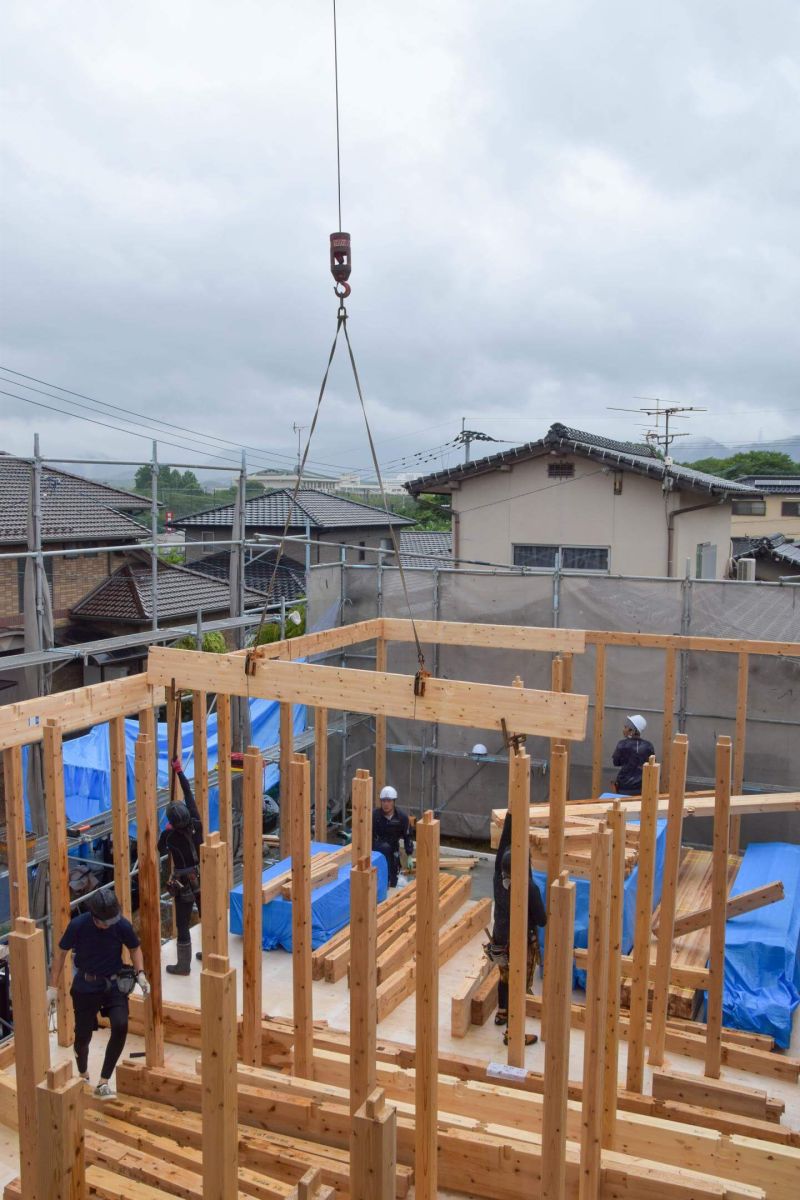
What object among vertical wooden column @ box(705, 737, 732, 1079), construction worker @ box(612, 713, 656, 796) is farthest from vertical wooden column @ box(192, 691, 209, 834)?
construction worker @ box(612, 713, 656, 796)

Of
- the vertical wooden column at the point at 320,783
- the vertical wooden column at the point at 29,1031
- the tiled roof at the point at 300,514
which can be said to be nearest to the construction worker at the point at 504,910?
the vertical wooden column at the point at 29,1031

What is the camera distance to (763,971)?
24.1 feet

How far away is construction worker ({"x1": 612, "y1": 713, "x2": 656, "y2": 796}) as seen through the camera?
10.5m

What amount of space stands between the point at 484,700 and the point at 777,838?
6630 mm

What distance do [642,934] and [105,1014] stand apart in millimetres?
3409

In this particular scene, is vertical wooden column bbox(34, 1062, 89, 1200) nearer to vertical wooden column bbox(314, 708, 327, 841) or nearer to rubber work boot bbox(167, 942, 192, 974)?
rubber work boot bbox(167, 942, 192, 974)

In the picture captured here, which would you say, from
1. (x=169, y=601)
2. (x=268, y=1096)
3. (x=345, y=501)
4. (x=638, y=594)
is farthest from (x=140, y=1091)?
(x=345, y=501)

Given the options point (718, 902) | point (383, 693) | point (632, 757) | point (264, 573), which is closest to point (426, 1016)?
point (718, 902)

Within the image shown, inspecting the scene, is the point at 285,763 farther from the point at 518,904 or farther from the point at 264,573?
the point at 264,573

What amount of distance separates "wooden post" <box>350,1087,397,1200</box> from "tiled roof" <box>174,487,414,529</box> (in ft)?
83.1

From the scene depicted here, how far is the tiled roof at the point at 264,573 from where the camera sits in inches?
1049

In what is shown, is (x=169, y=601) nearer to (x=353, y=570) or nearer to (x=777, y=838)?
(x=353, y=570)

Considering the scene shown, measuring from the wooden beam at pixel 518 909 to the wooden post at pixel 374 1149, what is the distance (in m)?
2.70

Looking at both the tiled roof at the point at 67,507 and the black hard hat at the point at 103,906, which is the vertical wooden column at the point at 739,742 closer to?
the black hard hat at the point at 103,906
